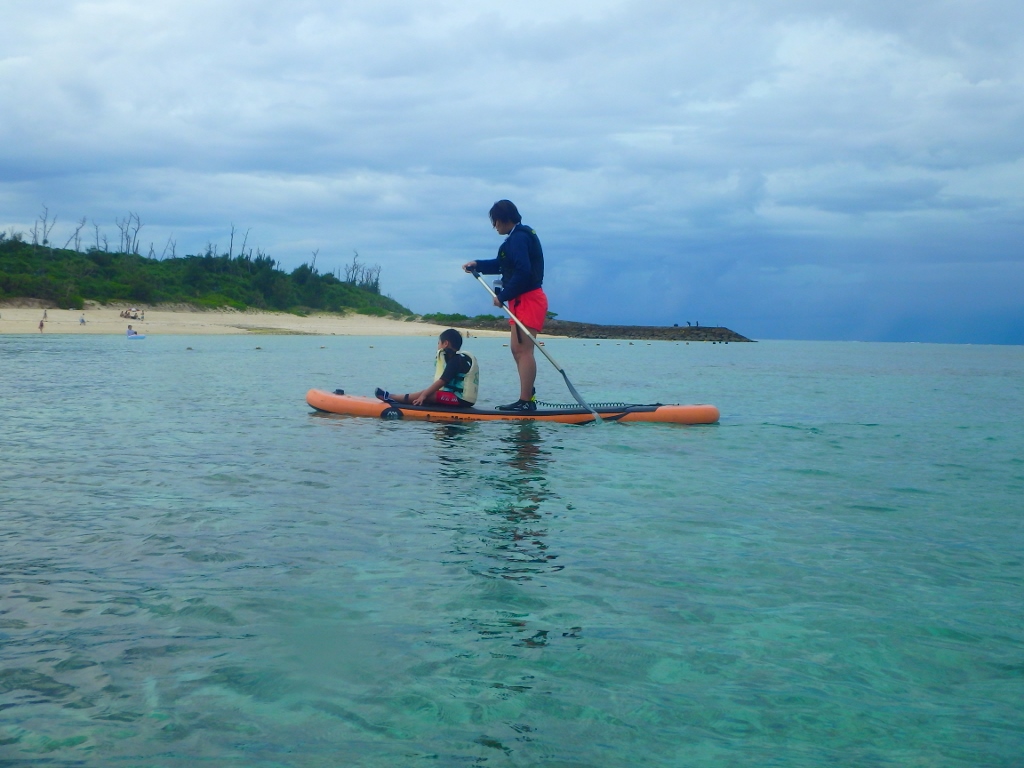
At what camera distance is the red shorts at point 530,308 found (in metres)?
9.94

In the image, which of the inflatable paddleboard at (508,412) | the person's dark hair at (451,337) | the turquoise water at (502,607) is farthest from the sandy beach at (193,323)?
the turquoise water at (502,607)

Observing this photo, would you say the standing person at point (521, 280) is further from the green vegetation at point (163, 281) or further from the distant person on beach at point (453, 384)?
the green vegetation at point (163, 281)

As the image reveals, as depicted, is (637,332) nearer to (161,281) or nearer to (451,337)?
(161,281)

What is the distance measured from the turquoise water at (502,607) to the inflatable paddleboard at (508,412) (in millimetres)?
1963

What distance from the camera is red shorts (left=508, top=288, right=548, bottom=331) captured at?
9.94m

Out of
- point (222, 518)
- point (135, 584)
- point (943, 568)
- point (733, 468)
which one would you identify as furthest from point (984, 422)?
point (135, 584)

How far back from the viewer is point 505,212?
9.93 metres

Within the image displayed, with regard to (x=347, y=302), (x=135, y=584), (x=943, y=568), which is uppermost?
(x=347, y=302)

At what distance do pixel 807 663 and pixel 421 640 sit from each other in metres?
1.41

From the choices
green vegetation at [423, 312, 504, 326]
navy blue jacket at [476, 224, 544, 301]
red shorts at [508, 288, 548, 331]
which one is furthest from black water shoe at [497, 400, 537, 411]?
green vegetation at [423, 312, 504, 326]

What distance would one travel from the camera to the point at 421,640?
10.4 ft

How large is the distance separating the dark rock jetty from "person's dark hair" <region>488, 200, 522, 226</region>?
61069 millimetres

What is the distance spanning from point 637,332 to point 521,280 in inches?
2660

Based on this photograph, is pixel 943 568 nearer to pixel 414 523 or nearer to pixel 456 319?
pixel 414 523
